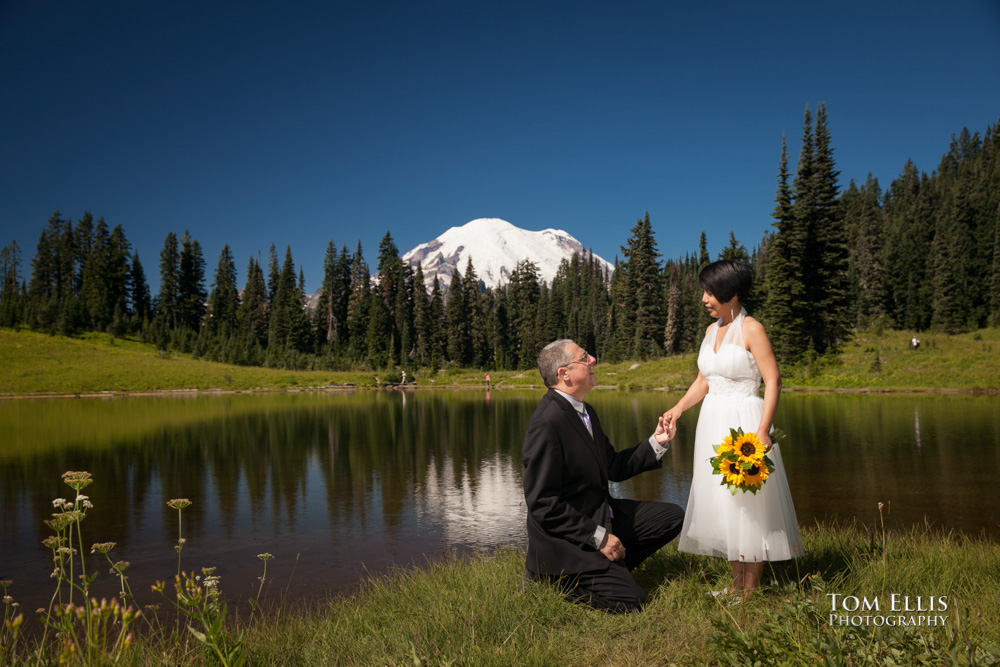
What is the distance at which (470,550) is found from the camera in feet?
23.1

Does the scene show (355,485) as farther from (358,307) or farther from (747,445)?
(358,307)

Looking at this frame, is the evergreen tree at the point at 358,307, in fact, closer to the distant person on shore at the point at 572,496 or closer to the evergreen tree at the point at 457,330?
the evergreen tree at the point at 457,330

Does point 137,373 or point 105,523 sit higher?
point 137,373

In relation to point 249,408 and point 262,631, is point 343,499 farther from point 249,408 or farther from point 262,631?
point 249,408

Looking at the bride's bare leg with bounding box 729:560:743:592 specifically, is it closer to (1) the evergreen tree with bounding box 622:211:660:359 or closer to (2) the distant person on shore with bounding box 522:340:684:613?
(2) the distant person on shore with bounding box 522:340:684:613

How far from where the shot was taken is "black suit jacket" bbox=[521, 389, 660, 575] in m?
3.76

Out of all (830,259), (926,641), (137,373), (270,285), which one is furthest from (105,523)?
(270,285)

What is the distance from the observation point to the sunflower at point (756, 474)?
3613 millimetres

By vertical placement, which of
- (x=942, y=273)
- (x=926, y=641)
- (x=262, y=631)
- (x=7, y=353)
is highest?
(x=942, y=273)

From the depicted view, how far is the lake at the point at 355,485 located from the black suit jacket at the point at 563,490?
2.93 m

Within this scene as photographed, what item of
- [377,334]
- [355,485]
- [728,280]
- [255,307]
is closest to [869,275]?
[377,334]

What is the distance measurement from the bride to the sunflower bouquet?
0.13 m

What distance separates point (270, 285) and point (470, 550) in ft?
284

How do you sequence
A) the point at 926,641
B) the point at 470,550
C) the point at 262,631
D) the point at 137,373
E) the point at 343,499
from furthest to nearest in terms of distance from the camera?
1. the point at 137,373
2. the point at 343,499
3. the point at 470,550
4. the point at 262,631
5. the point at 926,641
